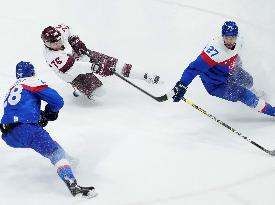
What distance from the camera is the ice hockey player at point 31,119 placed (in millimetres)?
3387

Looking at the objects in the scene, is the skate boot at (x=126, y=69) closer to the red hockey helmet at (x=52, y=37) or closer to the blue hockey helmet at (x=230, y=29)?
the red hockey helmet at (x=52, y=37)

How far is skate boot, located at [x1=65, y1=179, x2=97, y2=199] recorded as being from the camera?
326 cm

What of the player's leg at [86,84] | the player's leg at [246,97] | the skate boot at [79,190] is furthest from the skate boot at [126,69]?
the skate boot at [79,190]

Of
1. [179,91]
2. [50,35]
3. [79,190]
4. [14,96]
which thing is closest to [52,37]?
[50,35]

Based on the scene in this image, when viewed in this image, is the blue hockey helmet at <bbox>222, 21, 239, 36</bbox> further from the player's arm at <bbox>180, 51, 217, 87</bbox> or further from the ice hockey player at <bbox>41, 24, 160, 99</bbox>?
the ice hockey player at <bbox>41, 24, 160, 99</bbox>

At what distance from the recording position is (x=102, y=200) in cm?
326

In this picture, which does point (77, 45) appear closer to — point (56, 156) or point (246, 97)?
point (246, 97)

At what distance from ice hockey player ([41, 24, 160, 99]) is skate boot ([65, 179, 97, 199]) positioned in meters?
1.64

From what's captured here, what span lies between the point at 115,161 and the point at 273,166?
1.13 m

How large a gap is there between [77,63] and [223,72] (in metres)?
1.31

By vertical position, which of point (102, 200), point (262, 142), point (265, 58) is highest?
point (265, 58)

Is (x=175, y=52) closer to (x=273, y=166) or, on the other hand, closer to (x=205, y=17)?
(x=205, y=17)

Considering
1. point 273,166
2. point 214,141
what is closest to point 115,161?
point 214,141

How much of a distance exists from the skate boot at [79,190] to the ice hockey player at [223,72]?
135 centimetres
